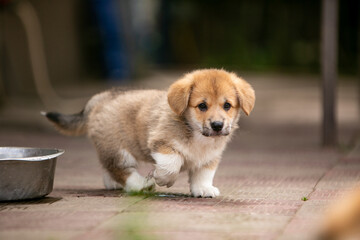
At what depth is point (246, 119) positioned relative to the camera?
35.3 ft

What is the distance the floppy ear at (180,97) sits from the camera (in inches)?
193

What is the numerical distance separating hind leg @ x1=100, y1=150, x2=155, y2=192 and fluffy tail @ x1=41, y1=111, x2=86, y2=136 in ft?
1.73

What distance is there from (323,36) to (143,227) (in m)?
4.88

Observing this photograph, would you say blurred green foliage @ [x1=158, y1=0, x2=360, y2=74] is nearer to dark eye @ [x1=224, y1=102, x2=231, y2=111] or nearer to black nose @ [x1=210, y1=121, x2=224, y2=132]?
dark eye @ [x1=224, y1=102, x2=231, y2=111]

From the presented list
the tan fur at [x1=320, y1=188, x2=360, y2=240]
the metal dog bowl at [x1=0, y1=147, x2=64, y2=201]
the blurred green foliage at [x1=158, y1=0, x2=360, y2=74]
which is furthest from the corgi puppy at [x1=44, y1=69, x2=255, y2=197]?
the blurred green foliage at [x1=158, y1=0, x2=360, y2=74]

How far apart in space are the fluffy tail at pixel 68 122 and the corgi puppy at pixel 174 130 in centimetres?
26

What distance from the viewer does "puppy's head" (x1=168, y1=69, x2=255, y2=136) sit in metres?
4.79

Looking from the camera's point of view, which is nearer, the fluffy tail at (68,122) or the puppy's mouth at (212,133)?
the puppy's mouth at (212,133)

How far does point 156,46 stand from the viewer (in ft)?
65.2

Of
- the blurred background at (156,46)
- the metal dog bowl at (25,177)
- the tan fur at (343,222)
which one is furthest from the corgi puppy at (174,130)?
the blurred background at (156,46)

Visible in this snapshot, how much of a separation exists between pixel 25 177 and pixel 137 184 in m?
0.85

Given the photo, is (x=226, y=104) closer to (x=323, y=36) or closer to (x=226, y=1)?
(x=323, y=36)

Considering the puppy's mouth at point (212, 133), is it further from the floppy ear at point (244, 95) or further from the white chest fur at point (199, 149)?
the floppy ear at point (244, 95)

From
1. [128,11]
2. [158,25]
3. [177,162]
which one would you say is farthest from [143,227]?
[158,25]
